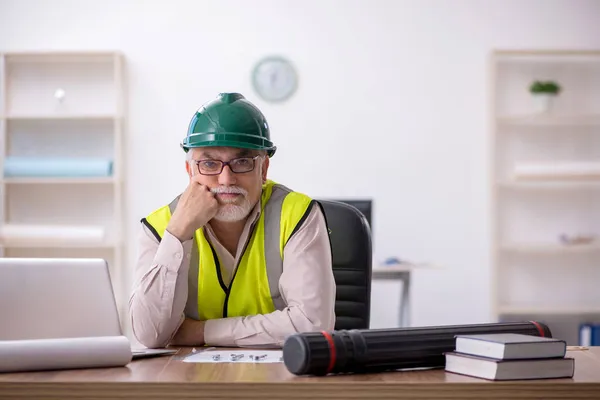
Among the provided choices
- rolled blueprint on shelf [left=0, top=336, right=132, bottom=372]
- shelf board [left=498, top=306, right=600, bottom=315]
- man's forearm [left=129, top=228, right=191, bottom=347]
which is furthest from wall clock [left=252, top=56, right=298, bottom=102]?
rolled blueprint on shelf [left=0, top=336, right=132, bottom=372]

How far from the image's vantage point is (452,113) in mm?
5531

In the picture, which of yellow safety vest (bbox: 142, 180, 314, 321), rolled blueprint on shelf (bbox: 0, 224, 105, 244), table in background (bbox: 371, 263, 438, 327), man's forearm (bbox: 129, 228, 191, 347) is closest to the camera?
man's forearm (bbox: 129, 228, 191, 347)

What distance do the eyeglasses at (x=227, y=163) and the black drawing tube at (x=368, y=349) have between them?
880 mm

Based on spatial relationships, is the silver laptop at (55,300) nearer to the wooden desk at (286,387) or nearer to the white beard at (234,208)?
the wooden desk at (286,387)

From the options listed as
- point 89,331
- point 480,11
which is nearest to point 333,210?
point 89,331

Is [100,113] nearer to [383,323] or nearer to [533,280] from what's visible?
[383,323]

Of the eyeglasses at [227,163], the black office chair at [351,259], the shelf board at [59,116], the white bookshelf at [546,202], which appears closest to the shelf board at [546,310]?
the white bookshelf at [546,202]

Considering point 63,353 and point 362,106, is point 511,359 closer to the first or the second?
point 63,353

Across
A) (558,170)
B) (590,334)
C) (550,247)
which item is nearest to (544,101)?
(558,170)

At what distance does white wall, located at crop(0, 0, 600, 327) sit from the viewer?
18.0 feet

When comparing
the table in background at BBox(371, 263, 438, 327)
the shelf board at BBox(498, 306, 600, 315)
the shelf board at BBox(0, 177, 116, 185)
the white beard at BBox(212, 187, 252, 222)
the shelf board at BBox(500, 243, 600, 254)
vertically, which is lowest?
the shelf board at BBox(498, 306, 600, 315)

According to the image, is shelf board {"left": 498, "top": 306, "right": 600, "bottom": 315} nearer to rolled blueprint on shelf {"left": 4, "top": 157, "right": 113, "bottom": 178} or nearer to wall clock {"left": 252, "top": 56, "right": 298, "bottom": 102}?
wall clock {"left": 252, "top": 56, "right": 298, "bottom": 102}

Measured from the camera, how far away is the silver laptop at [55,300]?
1427mm

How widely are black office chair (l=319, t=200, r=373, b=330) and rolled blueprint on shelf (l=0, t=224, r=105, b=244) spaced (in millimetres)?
3062
